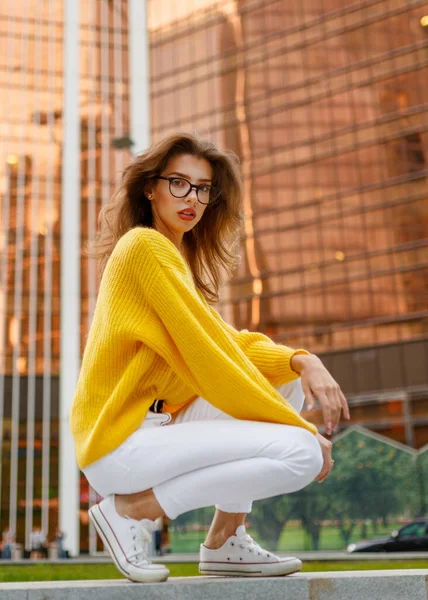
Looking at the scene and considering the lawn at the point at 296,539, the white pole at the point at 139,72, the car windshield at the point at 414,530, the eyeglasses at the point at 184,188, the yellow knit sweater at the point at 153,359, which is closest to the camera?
the yellow knit sweater at the point at 153,359

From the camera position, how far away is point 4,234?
3984 centimetres

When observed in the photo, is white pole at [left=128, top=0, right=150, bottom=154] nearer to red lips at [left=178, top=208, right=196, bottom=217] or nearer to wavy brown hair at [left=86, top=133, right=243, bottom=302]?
wavy brown hair at [left=86, top=133, right=243, bottom=302]

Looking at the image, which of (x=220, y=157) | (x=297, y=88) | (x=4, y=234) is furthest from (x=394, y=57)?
(x=220, y=157)

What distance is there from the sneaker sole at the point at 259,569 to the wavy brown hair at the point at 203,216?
122cm

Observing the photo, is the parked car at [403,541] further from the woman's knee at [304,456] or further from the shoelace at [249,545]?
the woman's knee at [304,456]

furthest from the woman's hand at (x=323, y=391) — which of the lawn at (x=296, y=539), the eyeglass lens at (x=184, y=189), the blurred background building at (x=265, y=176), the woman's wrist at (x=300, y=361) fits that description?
the blurred background building at (x=265, y=176)

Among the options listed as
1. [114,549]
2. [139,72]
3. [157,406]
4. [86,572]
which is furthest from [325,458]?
[139,72]

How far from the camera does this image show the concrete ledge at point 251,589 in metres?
2.34

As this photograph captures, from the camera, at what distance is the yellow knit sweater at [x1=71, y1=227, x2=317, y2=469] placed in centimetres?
258

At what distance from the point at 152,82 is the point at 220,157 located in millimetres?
43949

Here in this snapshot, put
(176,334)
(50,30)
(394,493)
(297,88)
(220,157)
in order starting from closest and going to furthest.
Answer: (176,334) → (220,157) → (394,493) → (297,88) → (50,30)

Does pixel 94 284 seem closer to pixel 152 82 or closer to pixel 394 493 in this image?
pixel 152 82

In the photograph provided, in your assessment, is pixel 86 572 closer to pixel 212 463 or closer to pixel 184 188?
pixel 212 463

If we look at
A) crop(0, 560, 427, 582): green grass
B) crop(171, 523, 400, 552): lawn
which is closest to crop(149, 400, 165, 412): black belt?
crop(0, 560, 427, 582): green grass
